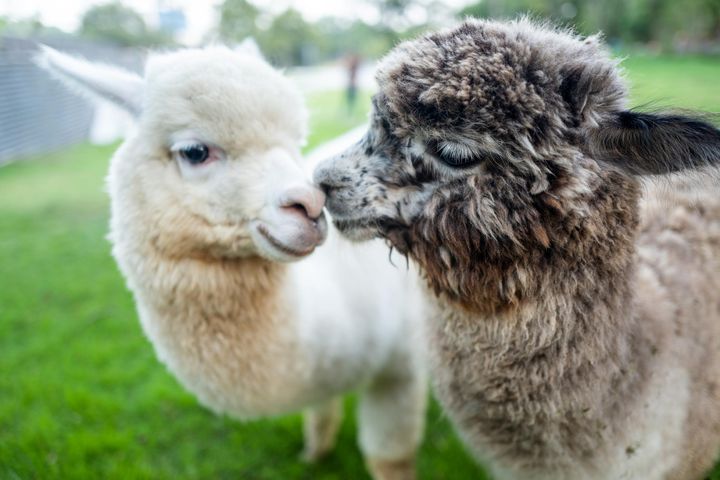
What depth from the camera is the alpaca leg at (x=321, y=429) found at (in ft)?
9.91

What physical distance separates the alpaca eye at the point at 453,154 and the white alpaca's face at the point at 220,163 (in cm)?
47

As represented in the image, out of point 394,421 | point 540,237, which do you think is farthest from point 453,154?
point 394,421

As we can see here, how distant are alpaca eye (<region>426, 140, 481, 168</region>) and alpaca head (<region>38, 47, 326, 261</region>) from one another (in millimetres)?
453

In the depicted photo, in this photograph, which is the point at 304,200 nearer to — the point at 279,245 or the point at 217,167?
the point at 279,245

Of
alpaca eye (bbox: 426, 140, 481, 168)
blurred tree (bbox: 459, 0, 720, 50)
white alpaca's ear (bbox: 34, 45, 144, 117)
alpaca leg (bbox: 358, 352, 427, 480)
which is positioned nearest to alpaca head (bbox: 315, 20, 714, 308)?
alpaca eye (bbox: 426, 140, 481, 168)

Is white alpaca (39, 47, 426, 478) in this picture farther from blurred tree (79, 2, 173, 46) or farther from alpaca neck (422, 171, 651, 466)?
blurred tree (79, 2, 173, 46)

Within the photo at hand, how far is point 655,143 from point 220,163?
1427 mm

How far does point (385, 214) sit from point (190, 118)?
33.1 inches

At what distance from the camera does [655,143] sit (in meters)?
1.38

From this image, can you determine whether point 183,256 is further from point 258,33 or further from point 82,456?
point 258,33

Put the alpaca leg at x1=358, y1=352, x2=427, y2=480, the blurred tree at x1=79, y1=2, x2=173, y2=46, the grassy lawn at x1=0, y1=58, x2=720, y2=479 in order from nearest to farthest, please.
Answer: the alpaca leg at x1=358, y1=352, x2=427, y2=480
the grassy lawn at x1=0, y1=58, x2=720, y2=479
the blurred tree at x1=79, y1=2, x2=173, y2=46

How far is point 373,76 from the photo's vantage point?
1.66 metres

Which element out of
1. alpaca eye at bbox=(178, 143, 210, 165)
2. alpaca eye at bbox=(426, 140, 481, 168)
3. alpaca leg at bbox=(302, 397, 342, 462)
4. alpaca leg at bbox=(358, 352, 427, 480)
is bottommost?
alpaca leg at bbox=(302, 397, 342, 462)

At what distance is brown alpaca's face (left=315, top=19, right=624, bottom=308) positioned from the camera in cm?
137
